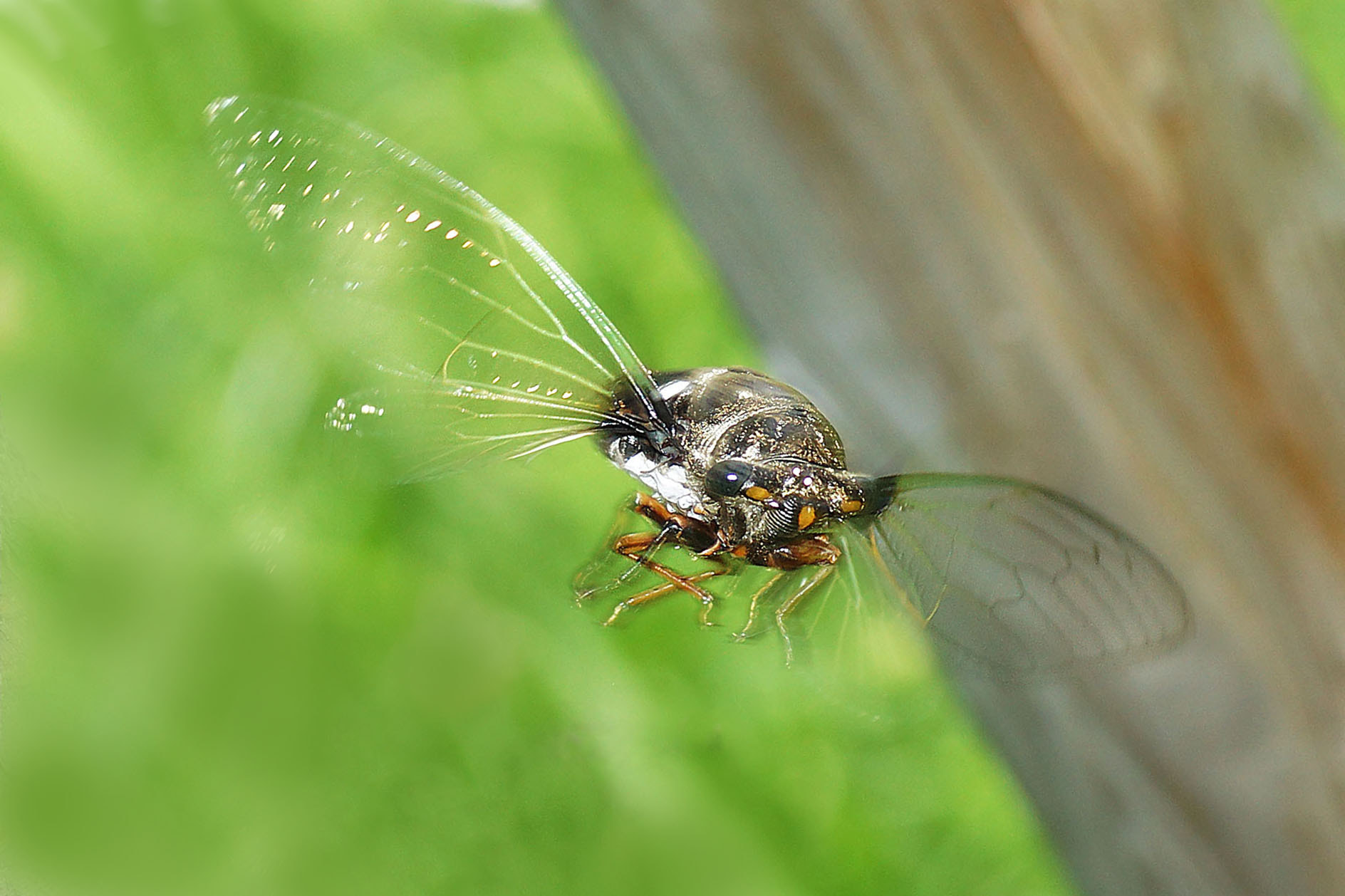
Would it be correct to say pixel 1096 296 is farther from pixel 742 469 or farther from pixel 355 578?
pixel 355 578

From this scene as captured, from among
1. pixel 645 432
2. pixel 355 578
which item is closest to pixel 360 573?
pixel 355 578

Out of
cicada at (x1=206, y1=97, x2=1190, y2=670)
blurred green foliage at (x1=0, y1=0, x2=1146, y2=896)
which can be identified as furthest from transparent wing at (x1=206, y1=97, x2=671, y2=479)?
blurred green foliage at (x1=0, y1=0, x2=1146, y2=896)

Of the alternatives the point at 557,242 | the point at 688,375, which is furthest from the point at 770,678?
the point at 688,375

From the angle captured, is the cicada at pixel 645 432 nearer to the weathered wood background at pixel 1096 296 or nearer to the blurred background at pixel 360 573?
the weathered wood background at pixel 1096 296

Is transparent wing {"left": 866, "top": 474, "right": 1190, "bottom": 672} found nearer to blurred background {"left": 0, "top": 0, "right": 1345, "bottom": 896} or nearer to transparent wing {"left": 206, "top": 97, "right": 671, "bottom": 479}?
transparent wing {"left": 206, "top": 97, "right": 671, "bottom": 479}

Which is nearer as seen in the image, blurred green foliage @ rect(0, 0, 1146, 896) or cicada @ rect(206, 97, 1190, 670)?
cicada @ rect(206, 97, 1190, 670)

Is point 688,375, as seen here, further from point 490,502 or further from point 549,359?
point 490,502
